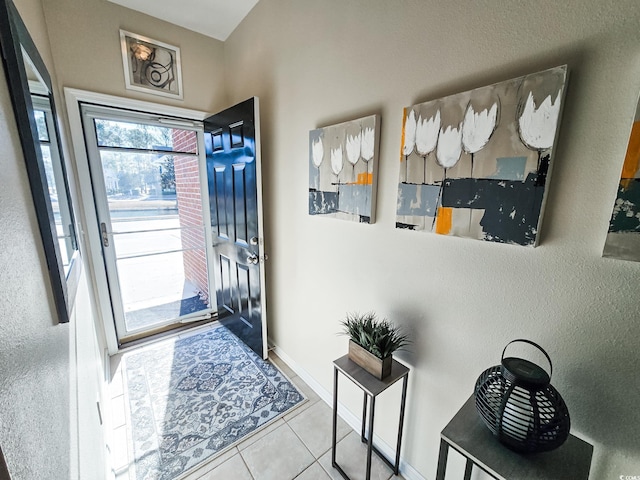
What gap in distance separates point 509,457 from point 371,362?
56 centimetres

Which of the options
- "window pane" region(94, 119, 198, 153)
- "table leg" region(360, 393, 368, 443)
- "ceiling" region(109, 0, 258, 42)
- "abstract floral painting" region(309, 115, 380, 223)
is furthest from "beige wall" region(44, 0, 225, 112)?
"table leg" region(360, 393, 368, 443)

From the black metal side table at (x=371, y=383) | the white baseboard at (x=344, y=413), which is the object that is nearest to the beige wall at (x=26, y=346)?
the black metal side table at (x=371, y=383)

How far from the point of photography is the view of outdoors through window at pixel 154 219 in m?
2.34

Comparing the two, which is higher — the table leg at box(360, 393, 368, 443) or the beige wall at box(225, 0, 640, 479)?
the beige wall at box(225, 0, 640, 479)

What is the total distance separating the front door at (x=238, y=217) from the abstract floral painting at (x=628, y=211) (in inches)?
69.8

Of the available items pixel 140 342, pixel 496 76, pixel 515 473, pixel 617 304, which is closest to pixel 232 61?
pixel 496 76

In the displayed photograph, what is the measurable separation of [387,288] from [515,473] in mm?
769

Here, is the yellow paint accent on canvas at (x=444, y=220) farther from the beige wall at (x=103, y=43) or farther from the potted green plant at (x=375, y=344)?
the beige wall at (x=103, y=43)

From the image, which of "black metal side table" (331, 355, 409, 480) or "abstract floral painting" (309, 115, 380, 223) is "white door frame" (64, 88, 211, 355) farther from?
"black metal side table" (331, 355, 409, 480)

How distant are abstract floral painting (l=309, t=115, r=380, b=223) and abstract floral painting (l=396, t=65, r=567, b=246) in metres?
0.19

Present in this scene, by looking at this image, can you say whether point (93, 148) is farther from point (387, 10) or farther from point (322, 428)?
point (322, 428)

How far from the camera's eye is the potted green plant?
3.91 feet

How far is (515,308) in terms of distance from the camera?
36.9 inches

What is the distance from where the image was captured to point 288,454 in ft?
4.91
